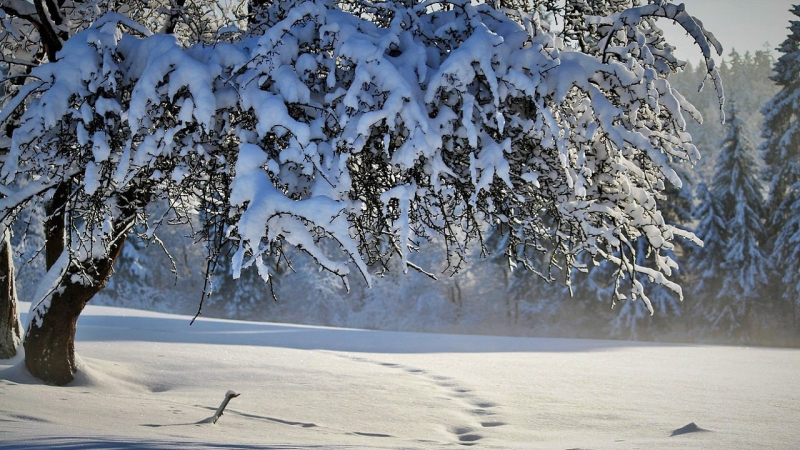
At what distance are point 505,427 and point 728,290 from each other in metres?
27.1

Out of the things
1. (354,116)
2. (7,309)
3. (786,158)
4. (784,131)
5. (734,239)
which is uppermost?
(784,131)

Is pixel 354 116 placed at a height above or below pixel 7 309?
above

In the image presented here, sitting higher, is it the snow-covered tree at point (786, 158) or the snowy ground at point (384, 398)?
the snow-covered tree at point (786, 158)

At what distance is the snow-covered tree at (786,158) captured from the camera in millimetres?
28062

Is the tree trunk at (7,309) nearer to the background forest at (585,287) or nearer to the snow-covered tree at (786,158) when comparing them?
the background forest at (585,287)

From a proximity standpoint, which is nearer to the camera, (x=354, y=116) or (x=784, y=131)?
(x=354, y=116)

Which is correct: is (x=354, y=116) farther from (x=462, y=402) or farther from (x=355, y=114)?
(x=462, y=402)

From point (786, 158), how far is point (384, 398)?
26.3 m

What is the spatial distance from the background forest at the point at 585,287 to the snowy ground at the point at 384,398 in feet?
23.0

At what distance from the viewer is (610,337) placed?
3484 centimetres

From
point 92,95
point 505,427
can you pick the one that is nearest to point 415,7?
point 92,95

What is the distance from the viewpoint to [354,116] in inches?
198

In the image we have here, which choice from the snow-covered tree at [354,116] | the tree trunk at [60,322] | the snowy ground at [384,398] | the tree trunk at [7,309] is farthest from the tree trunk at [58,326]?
the snow-covered tree at [354,116]

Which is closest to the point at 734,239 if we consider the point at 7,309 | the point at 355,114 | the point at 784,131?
the point at 784,131
